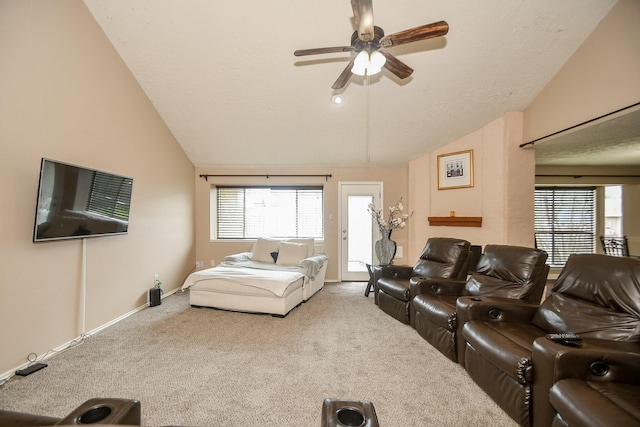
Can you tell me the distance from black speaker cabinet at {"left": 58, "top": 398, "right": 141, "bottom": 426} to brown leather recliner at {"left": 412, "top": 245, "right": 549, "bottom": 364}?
91.0 inches

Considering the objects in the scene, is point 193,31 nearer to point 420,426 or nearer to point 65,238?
point 65,238

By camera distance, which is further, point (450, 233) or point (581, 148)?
point (450, 233)

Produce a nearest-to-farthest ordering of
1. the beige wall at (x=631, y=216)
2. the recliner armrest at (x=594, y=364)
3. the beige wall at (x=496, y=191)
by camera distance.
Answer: the recliner armrest at (x=594, y=364)
the beige wall at (x=496, y=191)
the beige wall at (x=631, y=216)

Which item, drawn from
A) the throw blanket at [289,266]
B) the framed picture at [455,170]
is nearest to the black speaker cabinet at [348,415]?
the throw blanket at [289,266]

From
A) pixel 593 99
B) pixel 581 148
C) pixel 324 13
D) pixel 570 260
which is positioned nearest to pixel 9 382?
pixel 324 13

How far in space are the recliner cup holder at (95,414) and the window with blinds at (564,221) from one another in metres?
7.02

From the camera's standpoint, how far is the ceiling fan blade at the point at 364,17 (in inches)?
63.9

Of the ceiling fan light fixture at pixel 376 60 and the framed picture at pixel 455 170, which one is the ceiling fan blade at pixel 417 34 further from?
the framed picture at pixel 455 170

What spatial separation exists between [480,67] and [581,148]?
2.09 metres

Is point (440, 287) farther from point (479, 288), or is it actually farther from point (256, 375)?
point (256, 375)

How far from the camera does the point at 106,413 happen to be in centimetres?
92

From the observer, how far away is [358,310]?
12.1 feet

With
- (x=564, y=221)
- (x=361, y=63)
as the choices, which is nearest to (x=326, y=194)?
(x=361, y=63)

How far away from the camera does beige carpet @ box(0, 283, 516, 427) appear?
1.75 m
